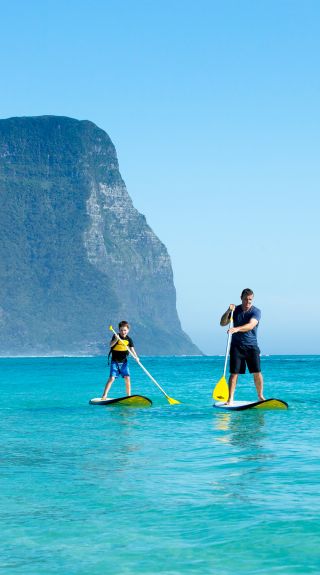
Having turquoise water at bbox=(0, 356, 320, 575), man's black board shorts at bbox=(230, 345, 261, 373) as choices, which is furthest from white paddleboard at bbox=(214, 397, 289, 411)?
turquoise water at bbox=(0, 356, 320, 575)

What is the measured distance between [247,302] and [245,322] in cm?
41

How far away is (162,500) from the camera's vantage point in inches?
329

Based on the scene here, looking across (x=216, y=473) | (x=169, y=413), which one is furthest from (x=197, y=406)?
(x=216, y=473)

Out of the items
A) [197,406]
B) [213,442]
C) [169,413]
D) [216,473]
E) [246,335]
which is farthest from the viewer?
[197,406]

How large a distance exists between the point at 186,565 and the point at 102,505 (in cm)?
216

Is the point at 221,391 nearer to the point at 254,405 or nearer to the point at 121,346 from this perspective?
the point at 254,405

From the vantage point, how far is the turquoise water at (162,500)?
635 centimetres

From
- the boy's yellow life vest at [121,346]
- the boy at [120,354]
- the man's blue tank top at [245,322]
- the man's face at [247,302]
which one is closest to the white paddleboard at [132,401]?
the boy at [120,354]

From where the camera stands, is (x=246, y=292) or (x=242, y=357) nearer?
(x=246, y=292)

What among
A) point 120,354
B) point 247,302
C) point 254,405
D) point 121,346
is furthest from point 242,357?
point 120,354

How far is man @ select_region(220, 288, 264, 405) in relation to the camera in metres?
16.8

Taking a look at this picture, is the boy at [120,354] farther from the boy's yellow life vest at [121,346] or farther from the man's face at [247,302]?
the man's face at [247,302]

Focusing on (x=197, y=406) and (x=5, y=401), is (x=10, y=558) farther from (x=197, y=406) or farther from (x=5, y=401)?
(x=5, y=401)

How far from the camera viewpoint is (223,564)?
6.19 meters
